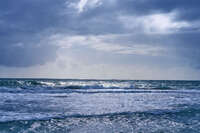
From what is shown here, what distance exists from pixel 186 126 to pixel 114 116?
3247mm

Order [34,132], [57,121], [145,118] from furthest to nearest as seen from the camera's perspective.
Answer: [145,118] → [57,121] → [34,132]

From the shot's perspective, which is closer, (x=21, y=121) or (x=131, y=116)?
(x=21, y=121)

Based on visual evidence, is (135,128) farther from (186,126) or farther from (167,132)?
(186,126)

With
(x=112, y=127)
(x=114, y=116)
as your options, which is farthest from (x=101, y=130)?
(x=114, y=116)

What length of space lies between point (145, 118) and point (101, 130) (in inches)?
121

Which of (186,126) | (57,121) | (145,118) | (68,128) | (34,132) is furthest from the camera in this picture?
(145,118)

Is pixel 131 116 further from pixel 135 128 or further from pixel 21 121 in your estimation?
pixel 21 121

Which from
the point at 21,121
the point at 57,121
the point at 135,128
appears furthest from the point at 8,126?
the point at 135,128

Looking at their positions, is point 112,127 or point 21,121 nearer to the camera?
point 112,127

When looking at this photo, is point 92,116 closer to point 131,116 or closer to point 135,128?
point 131,116

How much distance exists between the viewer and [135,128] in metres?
8.20

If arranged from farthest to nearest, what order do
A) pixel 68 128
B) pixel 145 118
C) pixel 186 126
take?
pixel 145 118 < pixel 186 126 < pixel 68 128

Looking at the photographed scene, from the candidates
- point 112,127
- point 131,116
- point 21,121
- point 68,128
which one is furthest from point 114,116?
point 21,121

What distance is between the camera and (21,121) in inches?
359
